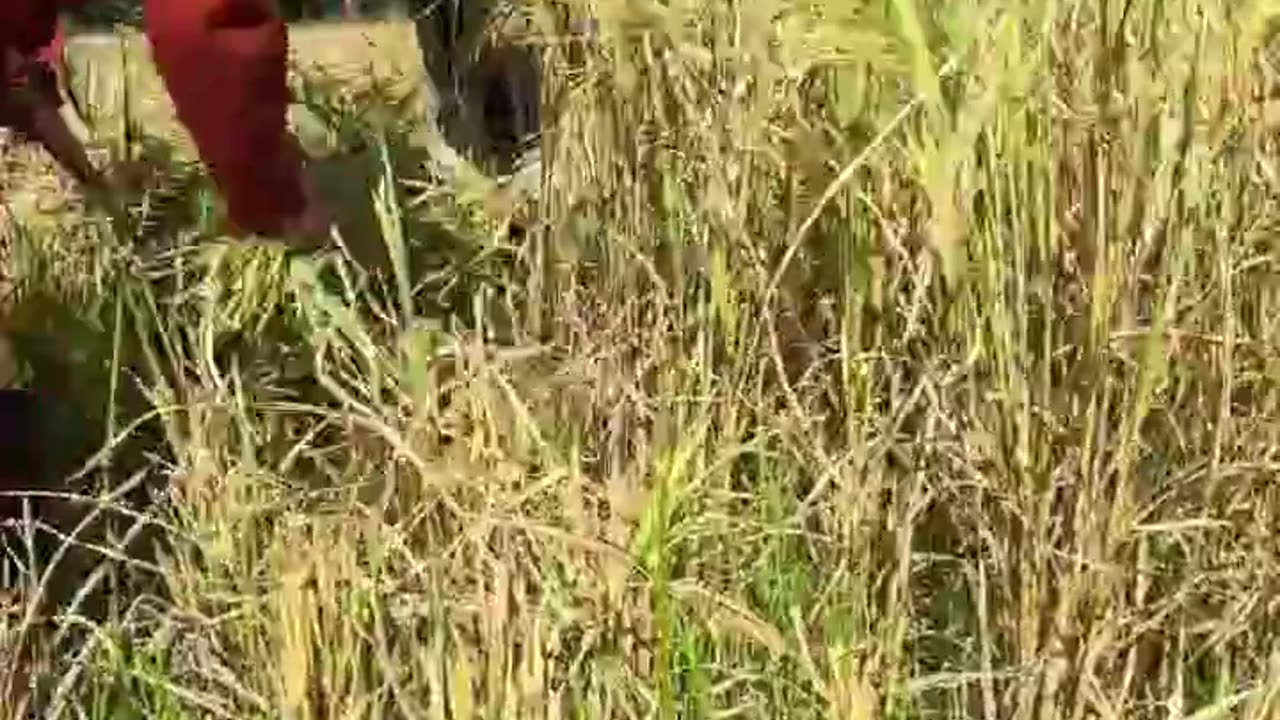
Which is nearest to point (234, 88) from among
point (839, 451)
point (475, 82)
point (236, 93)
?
point (236, 93)

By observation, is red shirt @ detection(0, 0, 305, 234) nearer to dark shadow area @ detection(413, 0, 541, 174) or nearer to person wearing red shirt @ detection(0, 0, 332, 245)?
person wearing red shirt @ detection(0, 0, 332, 245)

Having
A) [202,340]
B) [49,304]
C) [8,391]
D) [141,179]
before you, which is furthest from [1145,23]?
[141,179]

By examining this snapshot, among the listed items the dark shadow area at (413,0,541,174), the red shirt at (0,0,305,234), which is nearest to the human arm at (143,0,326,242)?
the red shirt at (0,0,305,234)

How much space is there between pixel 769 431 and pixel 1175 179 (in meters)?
0.24

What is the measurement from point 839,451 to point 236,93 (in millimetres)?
365

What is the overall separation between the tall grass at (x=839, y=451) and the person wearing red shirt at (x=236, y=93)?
0.22 ft

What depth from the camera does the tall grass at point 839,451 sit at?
3.80ft

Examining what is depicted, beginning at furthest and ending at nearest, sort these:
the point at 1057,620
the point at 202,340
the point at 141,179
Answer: the point at 141,179
the point at 202,340
the point at 1057,620

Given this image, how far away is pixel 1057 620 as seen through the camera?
117 cm

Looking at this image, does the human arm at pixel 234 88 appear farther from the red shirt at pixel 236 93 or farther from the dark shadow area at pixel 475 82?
the dark shadow area at pixel 475 82

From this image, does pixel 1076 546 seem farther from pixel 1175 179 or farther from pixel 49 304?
pixel 49 304

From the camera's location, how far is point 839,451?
4.19 feet

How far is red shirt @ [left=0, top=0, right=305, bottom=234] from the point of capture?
4.19 ft

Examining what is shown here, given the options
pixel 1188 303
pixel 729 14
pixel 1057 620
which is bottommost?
pixel 1057 620
